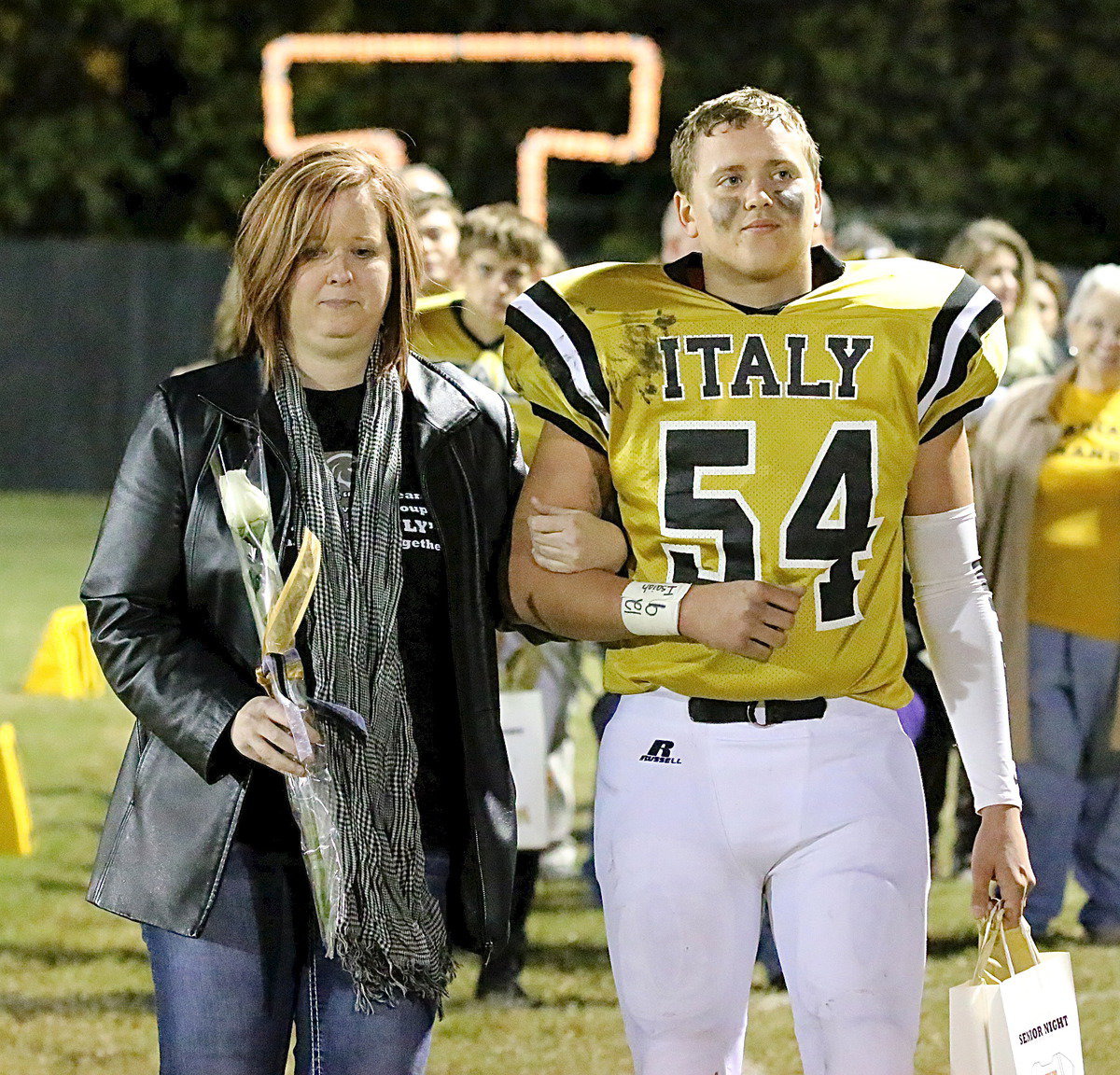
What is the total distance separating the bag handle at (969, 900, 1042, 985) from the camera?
3033 mm

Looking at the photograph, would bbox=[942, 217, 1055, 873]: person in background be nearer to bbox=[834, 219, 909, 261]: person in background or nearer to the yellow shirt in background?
bbox=[834, 219, 909, 261]: person in background

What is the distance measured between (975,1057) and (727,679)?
64 centimetres

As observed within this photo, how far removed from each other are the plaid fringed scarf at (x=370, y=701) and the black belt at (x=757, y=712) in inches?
16.7

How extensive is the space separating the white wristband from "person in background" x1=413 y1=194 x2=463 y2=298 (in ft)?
10.1

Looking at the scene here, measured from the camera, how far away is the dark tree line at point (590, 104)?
21.4 m

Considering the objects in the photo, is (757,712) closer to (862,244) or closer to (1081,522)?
(1081,522)

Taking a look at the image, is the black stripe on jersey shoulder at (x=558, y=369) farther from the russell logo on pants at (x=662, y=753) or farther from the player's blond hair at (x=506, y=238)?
the player's blond hair at (x=506, y=238)

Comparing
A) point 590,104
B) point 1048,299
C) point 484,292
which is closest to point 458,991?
point 484,292

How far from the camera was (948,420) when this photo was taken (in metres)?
3.01

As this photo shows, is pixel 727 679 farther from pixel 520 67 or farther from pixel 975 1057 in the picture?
pixel 520 67

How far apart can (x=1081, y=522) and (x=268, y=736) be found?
3536mm

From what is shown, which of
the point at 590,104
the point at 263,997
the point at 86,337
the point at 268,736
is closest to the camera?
the point at 268,736

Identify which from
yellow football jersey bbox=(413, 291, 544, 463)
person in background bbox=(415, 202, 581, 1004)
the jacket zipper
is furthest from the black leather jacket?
yellow football jersey bbox=(413, 291, 544, 463)

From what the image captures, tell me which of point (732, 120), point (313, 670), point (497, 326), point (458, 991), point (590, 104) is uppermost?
point (590, 104)
